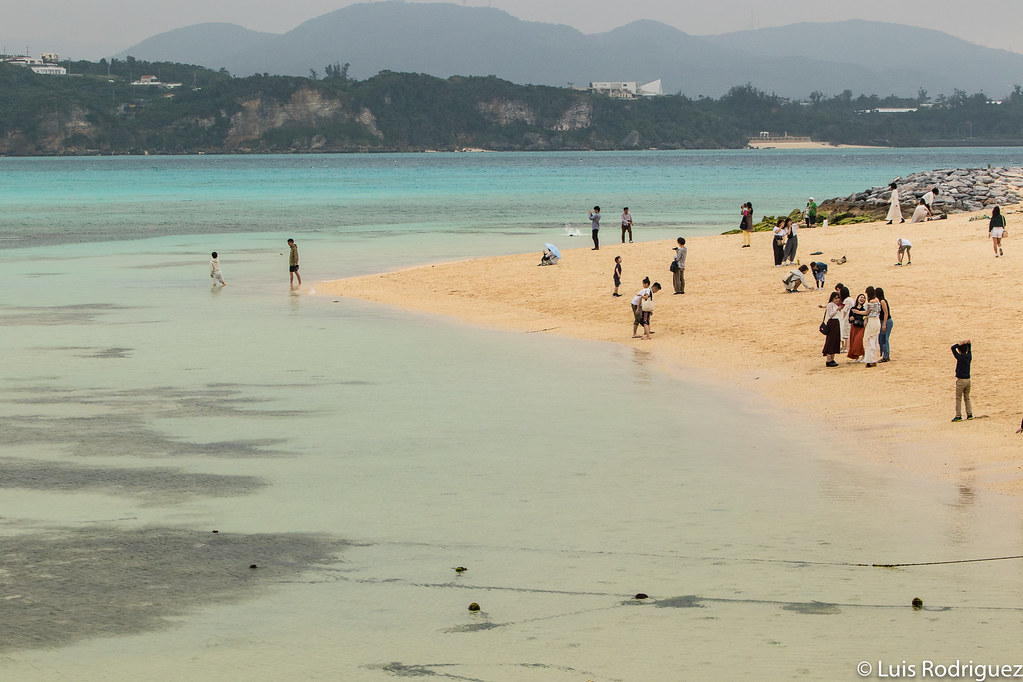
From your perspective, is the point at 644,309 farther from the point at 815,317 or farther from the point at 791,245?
the point at 791,245

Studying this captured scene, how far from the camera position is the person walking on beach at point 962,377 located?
1628 cm

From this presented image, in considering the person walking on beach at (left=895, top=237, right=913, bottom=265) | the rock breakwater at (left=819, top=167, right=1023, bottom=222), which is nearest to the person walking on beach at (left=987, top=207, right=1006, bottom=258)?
the person walking on beach at (left=895, top=237, right=913, bottom=265)

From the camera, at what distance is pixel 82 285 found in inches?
1448

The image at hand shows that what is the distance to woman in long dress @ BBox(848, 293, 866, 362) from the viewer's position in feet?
69.9

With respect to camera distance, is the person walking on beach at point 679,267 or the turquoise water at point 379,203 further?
the turquoise water at point 379,203

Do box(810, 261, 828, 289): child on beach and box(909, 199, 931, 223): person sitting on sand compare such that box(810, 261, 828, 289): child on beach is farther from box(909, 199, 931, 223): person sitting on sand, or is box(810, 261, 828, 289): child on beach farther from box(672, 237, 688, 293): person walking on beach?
box(909, 199, 931, 223): person sitting on sand

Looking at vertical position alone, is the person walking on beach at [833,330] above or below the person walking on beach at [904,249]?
below

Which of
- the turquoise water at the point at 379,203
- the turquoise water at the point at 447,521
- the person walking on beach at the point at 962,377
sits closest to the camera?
the turquoise water at the point at 447,521

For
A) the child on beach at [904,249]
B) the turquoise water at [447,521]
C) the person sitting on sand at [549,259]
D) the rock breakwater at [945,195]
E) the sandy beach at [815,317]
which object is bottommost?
the turquoise water at [447,521]

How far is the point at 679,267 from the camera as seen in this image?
30.0m

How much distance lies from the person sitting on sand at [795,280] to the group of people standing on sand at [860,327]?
697 centimetres

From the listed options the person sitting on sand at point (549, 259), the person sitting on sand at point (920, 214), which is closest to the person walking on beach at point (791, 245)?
the person sitting on sand at point (549, 259)

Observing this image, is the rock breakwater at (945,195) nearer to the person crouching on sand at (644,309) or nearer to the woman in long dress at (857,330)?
the person crouching on sand at (644,309)

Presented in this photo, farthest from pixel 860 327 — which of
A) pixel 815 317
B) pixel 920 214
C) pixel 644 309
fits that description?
pixel 920 214
